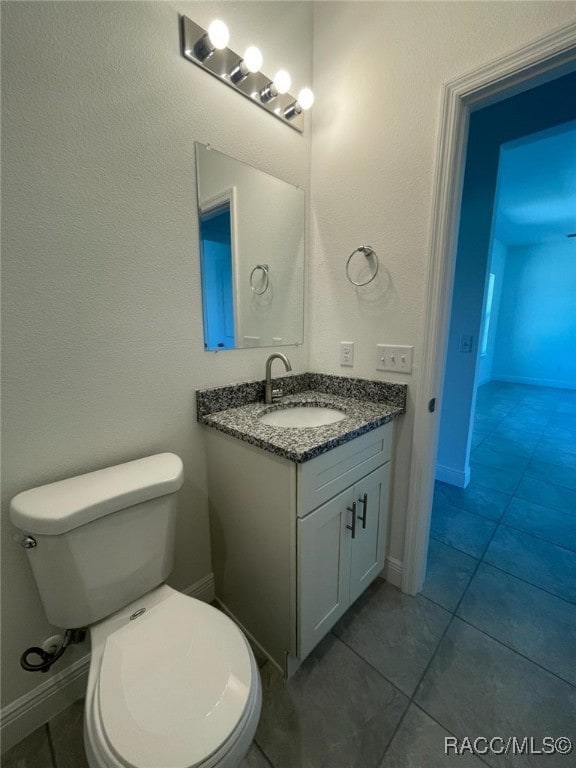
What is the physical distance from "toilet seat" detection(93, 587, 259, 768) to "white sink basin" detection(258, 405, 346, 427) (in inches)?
27.4

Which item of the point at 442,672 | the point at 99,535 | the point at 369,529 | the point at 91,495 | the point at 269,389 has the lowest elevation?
the point at 442,672

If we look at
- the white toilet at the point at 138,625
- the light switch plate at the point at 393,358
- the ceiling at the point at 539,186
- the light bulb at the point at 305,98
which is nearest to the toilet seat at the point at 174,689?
the white toilet at the point at 138,625

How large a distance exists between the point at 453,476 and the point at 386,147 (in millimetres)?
2162

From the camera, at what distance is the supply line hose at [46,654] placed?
2.93 ft

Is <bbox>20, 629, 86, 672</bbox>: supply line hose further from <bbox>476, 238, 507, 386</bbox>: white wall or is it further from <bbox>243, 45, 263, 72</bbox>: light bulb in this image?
<bbox>476, 238, 507, 386</bbox>: white wall

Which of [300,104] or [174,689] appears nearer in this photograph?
[174,689]

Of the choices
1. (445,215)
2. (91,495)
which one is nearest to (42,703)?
(91,495)

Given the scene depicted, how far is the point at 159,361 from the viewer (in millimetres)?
1128

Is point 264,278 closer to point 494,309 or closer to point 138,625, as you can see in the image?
point 138,625

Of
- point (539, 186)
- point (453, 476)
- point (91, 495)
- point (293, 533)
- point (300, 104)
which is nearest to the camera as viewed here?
point (91, 495)

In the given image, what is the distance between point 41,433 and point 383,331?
128 centimetres

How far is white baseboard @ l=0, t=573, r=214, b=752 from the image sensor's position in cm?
94

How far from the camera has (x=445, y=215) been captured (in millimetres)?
1151

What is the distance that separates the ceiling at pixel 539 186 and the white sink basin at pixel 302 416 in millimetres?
1870
